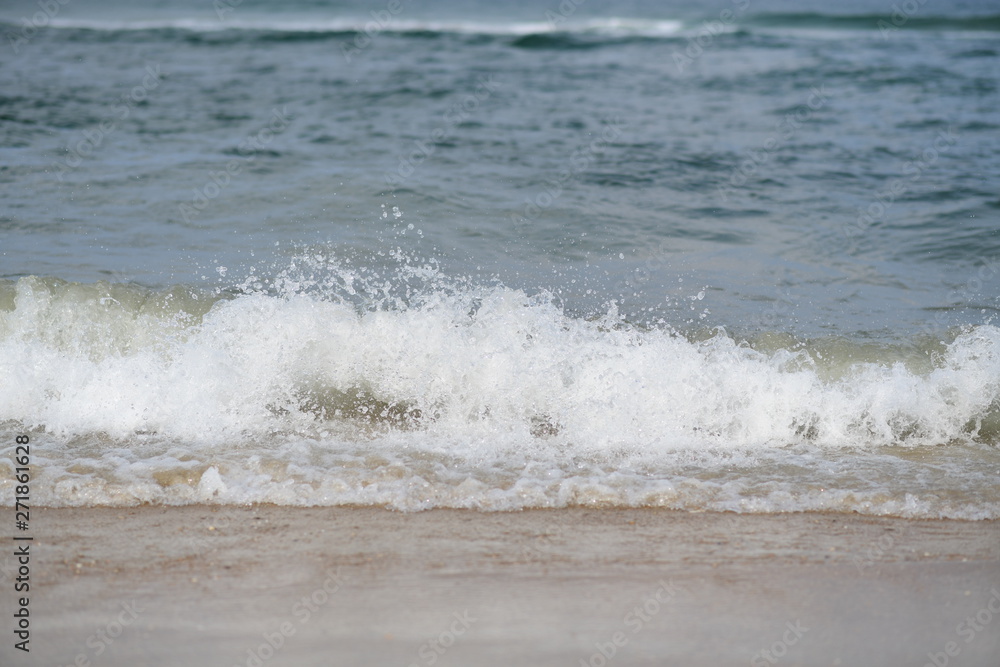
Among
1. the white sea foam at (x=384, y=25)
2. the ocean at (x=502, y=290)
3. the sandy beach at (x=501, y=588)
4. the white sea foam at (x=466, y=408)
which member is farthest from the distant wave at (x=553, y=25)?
the sandy beach at (x=501, y=588)

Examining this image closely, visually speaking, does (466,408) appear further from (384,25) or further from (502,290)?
(384,25)

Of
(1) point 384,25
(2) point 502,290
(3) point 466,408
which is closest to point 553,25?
(1) point 384,25

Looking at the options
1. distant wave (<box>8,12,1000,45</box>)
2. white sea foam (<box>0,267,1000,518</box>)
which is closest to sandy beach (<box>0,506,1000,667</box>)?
white sea foam (<box>0,267,1000,518</box>)

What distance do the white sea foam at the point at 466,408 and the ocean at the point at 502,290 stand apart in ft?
0.06

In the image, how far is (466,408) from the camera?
4.89 m

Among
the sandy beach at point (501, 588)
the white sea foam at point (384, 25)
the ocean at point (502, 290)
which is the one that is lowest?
the sandy beach at point (501, 588)

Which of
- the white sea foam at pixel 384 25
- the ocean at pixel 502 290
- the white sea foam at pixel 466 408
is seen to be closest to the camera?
the white sea foam at pixel 466 408

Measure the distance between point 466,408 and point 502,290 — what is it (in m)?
1.01

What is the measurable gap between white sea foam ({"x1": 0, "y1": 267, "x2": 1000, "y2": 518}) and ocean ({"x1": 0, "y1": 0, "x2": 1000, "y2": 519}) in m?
0.02

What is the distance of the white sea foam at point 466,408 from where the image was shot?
405 cm

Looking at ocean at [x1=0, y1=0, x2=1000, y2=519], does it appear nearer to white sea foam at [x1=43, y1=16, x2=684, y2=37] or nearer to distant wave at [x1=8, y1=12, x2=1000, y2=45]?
distant wave at [x1=8, y1=12, x2=1000, y2=45]

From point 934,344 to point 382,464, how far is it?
11.6ft

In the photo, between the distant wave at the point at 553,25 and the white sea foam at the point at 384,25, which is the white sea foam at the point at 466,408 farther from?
the white sea foam at the point at 384,25

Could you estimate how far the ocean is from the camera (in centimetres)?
431
